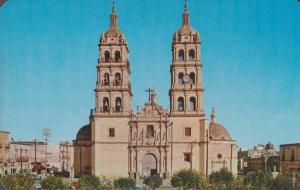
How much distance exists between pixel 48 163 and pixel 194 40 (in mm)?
5045

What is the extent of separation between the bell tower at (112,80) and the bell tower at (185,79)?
1.27 meters

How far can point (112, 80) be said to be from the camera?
15.2 m

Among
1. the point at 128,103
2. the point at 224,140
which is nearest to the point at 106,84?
the point at 128,103

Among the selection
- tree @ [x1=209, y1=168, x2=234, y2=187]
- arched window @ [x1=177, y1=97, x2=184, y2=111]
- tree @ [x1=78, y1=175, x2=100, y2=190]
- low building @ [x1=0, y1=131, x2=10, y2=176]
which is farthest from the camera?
arched window @ [x1=177, y1=97, x2=184, y2=111]

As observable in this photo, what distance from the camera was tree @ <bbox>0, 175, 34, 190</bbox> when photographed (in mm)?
7461

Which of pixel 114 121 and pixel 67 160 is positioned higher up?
pixel 114 121

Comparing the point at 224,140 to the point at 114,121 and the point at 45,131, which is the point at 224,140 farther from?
the point at 45,131

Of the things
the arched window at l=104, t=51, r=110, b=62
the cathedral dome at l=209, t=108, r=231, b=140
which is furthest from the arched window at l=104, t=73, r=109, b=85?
the cathedral dome at l=209, t=108, r=231, b=140

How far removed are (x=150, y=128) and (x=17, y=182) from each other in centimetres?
794

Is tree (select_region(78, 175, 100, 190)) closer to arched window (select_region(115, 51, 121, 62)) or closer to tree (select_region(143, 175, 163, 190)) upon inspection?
tree (select_region(143, 175, 163, 190))

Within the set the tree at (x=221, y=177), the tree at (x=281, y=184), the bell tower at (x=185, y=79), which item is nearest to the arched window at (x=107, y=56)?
the bell tower at (x=185, y=79)

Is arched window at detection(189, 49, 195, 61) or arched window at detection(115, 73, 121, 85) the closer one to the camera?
arched window at detection(115, 73, 121, 85)

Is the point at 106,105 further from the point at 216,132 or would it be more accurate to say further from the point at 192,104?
the point at 216,132

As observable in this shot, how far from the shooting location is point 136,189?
9.48 m
